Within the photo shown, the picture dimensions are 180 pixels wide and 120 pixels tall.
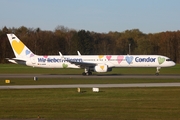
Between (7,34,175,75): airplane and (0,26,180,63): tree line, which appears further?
(0,26,180,63): tree line

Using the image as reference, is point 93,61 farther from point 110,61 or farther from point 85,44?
point 85,44

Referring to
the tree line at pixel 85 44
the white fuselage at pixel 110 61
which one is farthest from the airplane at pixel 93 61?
the tree line at pixel 85 44

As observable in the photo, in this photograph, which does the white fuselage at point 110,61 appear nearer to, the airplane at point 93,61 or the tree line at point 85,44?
the airplane at point 93,61

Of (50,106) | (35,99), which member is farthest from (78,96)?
(50,106)

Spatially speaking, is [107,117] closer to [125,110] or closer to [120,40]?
[125,110]

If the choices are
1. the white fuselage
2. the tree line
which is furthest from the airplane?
the tree line

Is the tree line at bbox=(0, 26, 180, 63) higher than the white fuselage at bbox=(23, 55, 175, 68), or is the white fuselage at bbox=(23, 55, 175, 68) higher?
the tree line at bbox=(0, 26, 180, 63)

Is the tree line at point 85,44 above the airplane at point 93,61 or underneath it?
above

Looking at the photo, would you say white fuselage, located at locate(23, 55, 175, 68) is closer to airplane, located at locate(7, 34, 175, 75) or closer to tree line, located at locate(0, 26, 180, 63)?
airplane, located at locate(7, 34, 175, 75)

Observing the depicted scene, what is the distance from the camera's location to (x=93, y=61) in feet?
195

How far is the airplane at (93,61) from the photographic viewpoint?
5769 cm

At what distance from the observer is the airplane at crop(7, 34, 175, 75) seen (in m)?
57.7

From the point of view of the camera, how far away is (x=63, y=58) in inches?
2340

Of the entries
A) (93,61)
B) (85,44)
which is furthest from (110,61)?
(85,44)
